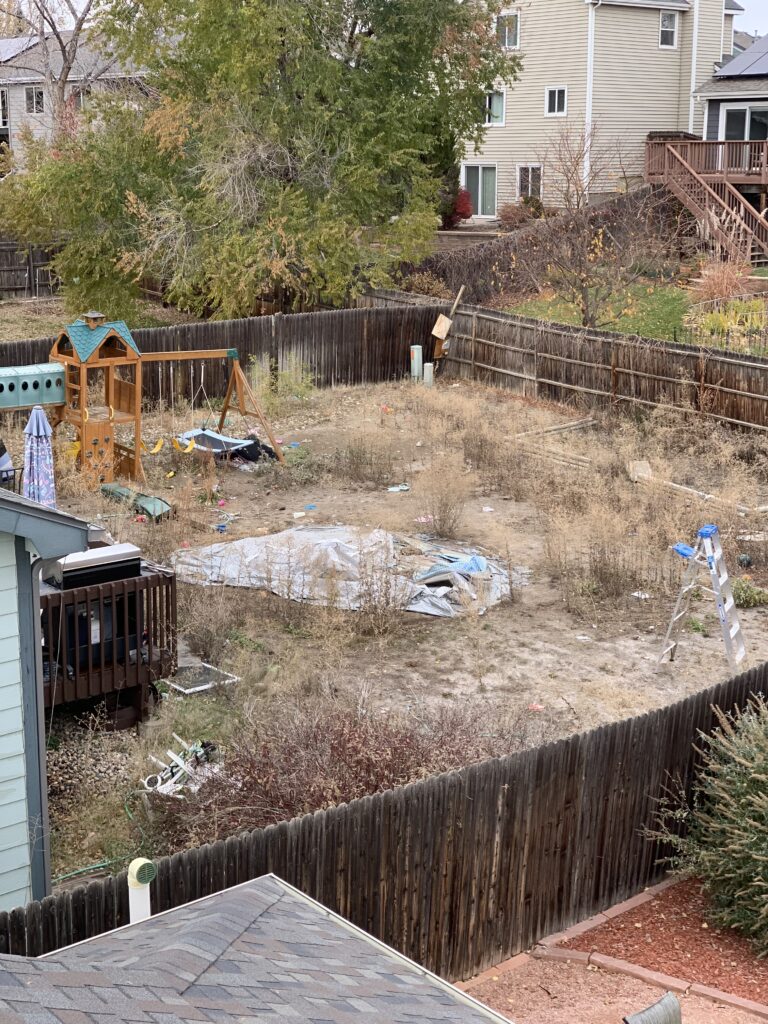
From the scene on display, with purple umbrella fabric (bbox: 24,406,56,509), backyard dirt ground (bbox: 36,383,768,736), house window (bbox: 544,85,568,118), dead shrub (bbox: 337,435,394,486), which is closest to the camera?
backyard dirt ground (bbox: 36,383,768,736)

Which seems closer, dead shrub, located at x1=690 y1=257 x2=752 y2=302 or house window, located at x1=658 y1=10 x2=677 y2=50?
dead shrub, located at x1=690 y1=257 x2=752 y2=302

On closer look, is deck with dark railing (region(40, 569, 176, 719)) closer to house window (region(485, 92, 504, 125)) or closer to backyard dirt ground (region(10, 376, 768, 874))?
backyard dirt ground (region(10, 376, 768, 874))

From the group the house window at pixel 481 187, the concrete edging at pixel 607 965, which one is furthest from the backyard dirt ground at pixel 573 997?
the house window at pixel 481 187

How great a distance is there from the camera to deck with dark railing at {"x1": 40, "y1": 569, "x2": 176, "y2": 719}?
931 cm

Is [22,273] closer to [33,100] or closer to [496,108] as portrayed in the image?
[496,108]

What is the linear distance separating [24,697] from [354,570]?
20.2ft

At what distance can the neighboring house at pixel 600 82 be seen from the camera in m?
35.7

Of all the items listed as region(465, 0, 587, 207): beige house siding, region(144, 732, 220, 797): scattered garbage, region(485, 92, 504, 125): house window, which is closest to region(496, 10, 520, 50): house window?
region(465, 0, 587, 207): beige house siding

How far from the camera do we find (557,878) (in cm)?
716

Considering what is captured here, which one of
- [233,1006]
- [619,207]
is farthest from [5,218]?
[233,1006]

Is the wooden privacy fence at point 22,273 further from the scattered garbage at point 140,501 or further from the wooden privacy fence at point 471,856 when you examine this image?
the wooden privacy fence at point 471,856

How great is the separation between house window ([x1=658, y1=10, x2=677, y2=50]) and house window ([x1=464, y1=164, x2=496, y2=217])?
6.15 m

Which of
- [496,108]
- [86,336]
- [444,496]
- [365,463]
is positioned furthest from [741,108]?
[86,336]

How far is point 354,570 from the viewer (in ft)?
41.4
